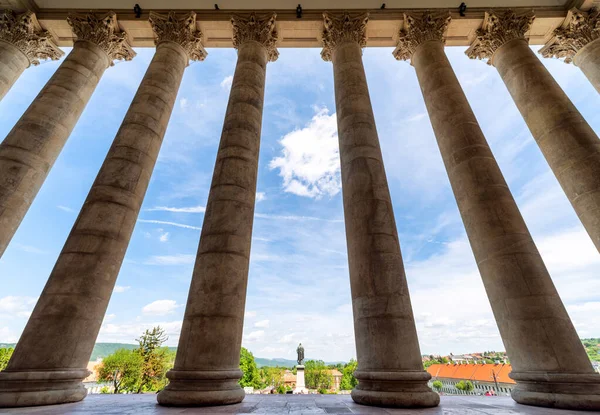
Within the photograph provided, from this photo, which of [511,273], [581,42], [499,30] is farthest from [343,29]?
[511,273]

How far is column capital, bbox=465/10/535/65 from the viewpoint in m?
37.3

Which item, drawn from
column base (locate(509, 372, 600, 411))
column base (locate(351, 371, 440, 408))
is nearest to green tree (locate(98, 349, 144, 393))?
column base (locate(351, 371, 440, 408))

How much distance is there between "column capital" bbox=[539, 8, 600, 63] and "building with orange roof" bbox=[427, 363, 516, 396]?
110m

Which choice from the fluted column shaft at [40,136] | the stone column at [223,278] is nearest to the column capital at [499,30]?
the stone column at [223,278]

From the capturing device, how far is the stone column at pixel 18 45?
3528 centimetres

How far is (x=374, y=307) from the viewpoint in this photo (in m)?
18.9

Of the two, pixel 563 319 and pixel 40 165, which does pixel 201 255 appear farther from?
pixel 563 319

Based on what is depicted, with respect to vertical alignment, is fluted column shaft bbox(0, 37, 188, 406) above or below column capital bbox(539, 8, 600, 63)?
below

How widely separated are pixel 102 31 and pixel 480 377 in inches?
7354

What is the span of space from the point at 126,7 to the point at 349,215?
4254 centimetres

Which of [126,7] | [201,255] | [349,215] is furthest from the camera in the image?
[126,7]

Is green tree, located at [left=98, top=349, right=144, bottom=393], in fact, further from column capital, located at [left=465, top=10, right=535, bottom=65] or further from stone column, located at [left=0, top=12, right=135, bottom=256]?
column capital, located at [left=465, top=10, right=535, bottom=65]

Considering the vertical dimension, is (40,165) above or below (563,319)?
above

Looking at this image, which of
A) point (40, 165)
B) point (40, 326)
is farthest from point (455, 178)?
point (40, 165)
